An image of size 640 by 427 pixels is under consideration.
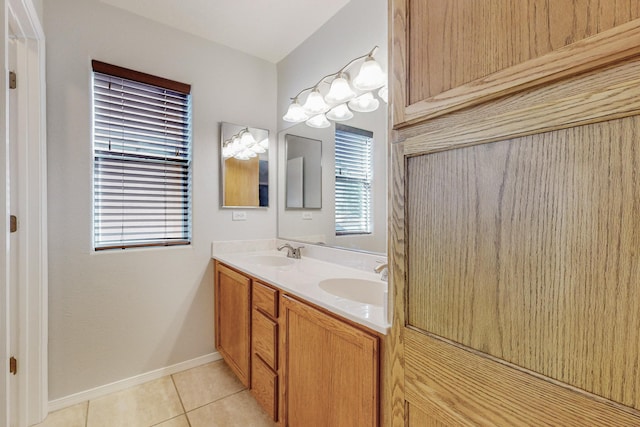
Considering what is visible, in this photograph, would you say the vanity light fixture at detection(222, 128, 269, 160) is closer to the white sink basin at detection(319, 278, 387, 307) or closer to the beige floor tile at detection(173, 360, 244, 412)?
the white sink basin at detection(319, 278, 387, 307)

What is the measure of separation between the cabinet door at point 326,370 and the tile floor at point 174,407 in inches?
21.1

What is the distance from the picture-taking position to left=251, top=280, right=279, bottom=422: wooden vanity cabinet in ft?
4.70

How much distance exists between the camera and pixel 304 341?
1.23 m

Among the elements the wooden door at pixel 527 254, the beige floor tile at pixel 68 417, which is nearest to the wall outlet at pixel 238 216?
the beige floor tile at pixel 68 417

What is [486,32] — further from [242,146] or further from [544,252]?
[242,146]

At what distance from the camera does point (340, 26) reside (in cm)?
191

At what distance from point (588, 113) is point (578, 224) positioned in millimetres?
186

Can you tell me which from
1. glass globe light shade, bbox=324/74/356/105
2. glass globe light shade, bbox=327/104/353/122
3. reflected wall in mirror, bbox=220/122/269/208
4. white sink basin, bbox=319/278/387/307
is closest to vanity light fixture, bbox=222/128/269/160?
reflected wall in mirror, bbox=220/122/269/208

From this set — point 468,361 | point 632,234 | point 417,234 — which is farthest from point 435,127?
point 468,361

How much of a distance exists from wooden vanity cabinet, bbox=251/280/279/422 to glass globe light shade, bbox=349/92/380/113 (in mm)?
1190

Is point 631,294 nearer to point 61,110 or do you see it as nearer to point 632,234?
point 632,234

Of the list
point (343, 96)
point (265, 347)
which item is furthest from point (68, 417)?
point (343, 96)

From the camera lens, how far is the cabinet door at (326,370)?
0.94m

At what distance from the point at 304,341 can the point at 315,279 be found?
14.6 inches
